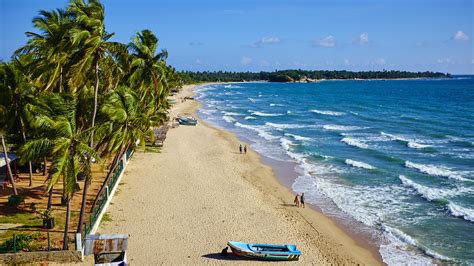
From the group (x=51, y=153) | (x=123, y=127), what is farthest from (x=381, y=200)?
(x=51, y=153)

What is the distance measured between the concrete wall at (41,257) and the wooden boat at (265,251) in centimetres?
617

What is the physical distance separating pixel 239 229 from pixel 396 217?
29.8 ft

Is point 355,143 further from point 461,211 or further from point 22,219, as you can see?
point 22,219

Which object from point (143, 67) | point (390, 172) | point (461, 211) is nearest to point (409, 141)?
point (390, 172)

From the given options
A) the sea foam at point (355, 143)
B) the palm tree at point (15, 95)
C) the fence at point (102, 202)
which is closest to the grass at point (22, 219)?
the fence at point (102, 202)

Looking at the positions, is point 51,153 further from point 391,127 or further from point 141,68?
point 391,127

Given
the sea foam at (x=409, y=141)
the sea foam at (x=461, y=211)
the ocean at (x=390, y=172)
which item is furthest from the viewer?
the sea foam at (x=409, y=141)

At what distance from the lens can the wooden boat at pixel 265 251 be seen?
62.4 ft

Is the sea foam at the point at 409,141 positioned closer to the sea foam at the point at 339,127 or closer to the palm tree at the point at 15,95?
the sea foam at the point at 339,127

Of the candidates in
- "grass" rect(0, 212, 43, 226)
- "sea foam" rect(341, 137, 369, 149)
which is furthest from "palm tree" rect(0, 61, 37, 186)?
"sea foam" rect(341, 137, 369, 149)

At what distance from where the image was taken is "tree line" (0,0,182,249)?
15.5 meters

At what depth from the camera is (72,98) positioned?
1938 centimetres

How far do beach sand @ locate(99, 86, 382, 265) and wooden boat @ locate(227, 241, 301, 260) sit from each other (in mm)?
476

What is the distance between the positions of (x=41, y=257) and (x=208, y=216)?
30.9 feet
